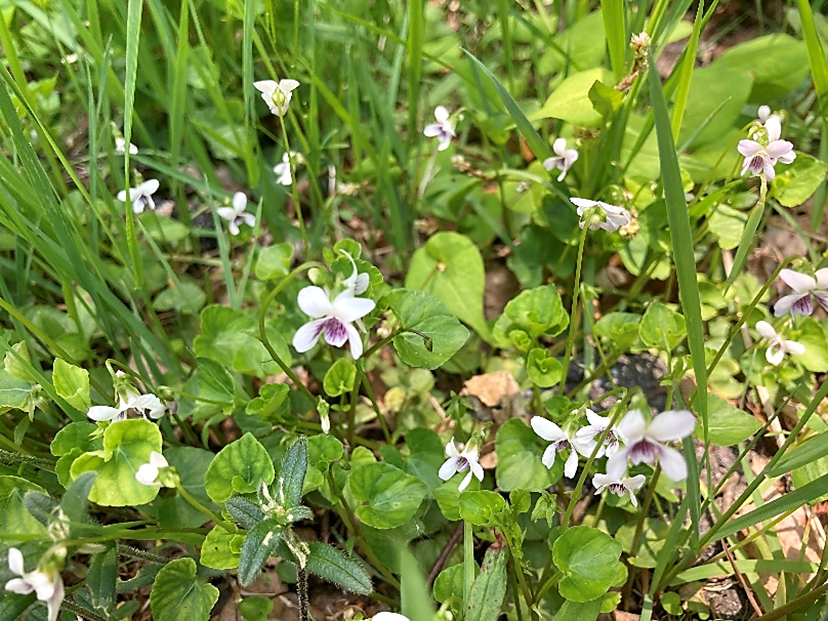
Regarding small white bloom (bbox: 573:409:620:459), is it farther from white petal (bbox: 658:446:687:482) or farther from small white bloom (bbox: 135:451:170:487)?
small white bloom (bbox: 135:451:170:487)

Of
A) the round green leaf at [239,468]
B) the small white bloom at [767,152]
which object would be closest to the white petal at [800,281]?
the small white bloom at [767,152]

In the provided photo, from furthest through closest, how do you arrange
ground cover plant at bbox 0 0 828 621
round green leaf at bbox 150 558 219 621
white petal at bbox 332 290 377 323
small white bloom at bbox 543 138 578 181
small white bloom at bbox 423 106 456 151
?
small white bloom at bbox 423 106 456 151 → small white bloom at bbox 543 138 578 181 → round green leaf at bbox 150 558 219 621 → ground cover plant at bbox 0 0 828 621 → white petal at bbox 332 290 377 323

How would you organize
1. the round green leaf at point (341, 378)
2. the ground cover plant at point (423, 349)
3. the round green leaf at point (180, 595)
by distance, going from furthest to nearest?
the round green leaf at point (341, 378) → the round green leaf at point (180, 595) → the ground cover plant at point (423, 349)

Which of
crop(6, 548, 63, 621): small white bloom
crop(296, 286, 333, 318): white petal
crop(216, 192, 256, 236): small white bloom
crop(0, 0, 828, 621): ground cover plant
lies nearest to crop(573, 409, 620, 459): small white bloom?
crop(0, 0, 828, 621): ground cover plant

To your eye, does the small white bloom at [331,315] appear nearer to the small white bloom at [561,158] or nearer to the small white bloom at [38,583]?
the small white bloom at [38,583]

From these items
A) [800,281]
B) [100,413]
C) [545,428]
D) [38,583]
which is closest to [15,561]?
[38,583]

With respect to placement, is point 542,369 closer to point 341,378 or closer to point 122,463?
point 341,378

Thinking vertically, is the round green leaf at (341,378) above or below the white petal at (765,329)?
below

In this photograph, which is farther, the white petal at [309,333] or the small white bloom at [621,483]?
the small white bloom at [621,483]
